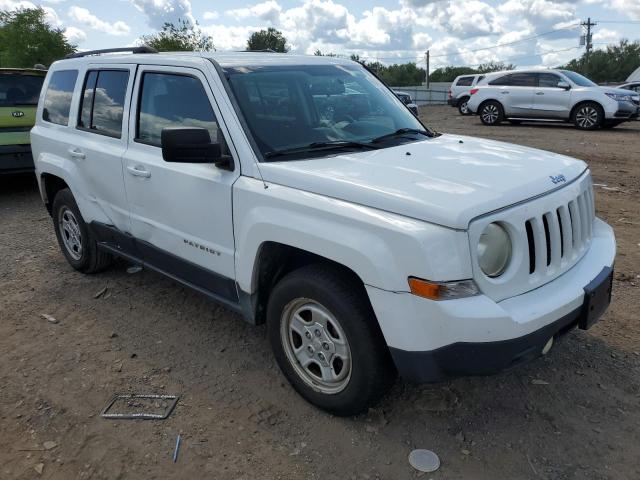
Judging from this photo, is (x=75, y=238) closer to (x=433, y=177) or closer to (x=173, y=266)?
(x=173, y=266)

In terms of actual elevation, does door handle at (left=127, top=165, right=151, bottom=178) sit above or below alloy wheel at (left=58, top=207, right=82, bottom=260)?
above

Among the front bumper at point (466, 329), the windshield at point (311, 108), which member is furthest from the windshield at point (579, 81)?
the front bumper at point (466, 329)

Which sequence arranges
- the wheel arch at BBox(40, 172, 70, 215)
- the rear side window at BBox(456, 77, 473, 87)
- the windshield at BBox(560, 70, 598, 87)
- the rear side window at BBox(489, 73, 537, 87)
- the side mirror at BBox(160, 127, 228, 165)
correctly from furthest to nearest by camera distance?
the rear side window at BBox(456, 77, 473, 87) < the rear side window at BBox(489, 73, 537, 87) < the windshield at BBox(560, 70, 598, 87) < the wheel arch at BBox(40, 172, 70, 215) < the side mirror at BBox(160, 127, 228, 165)

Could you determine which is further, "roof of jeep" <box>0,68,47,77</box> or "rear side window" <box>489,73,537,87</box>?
"rear side window" <box>489,73,537,87</box>

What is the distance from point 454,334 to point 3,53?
45.5 meters

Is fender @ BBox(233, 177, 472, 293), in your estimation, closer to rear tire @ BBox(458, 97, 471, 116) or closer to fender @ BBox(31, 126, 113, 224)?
→ fender @ BBox(31, 126, 113, 224)

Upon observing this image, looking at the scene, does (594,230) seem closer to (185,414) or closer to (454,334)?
(454,334)

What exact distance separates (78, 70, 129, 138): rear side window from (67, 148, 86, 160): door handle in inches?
7.9

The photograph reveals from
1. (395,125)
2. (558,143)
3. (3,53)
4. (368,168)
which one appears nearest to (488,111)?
(558,143)

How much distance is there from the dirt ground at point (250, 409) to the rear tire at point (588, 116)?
11.9 m

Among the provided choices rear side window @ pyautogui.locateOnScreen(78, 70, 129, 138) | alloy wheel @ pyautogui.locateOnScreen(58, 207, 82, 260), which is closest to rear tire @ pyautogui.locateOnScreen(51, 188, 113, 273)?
alloy wheel @ pyautogui.locateOnScreen(58, 207, 82, 260)

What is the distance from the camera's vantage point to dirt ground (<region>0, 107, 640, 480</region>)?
8.86 ft

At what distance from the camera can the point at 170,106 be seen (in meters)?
3.68

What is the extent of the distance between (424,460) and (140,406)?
64.4 inches
